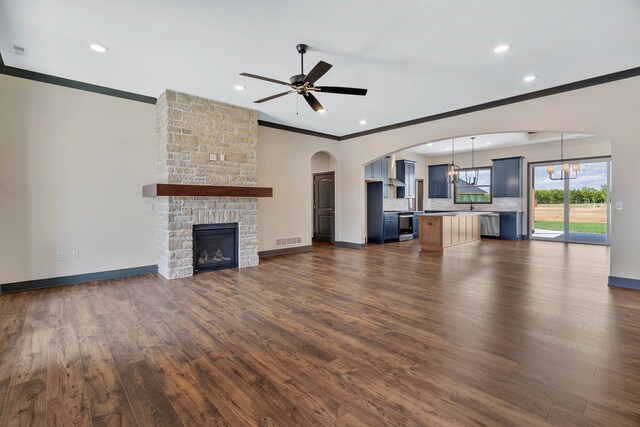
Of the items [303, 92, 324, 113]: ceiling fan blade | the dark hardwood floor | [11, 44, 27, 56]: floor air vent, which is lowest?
the dark hardwood floor

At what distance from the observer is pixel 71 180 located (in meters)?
4.57

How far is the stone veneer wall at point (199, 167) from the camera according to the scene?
5.00 meters

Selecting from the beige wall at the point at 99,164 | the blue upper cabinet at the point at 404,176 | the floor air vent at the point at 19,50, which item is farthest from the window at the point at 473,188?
the floor air vent at the point at 19,50

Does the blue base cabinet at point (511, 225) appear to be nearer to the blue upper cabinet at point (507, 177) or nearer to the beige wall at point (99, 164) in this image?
the blue upper cabinet at point (507, 177)

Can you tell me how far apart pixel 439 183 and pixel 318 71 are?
377 inches

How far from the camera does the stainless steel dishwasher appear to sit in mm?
10012

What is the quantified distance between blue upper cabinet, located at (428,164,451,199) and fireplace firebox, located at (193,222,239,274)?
28.2 ft

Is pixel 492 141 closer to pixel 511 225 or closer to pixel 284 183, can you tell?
pixel 511 225

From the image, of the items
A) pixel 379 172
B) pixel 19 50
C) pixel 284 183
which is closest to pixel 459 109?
pixel 379 172

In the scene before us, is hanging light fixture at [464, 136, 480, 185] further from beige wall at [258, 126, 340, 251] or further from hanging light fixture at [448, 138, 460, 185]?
beige wall at [258, 126, 340, 251]

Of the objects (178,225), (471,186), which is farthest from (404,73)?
(471,186)

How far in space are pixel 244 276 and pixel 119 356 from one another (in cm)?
269

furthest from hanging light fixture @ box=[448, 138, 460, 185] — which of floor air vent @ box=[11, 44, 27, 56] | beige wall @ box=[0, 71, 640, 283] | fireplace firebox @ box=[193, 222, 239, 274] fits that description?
floor air vent @ box=[11, 44, 27, 56]

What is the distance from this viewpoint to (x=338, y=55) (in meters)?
3.73
